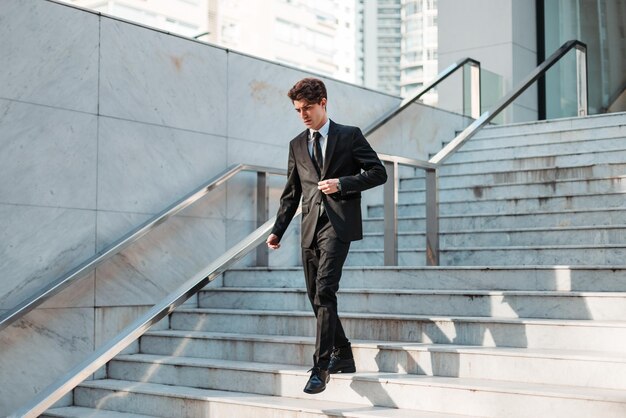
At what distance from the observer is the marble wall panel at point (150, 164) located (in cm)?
667

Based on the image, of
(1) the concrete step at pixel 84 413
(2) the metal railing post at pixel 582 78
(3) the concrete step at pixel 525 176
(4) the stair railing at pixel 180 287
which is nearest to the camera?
(4) the stair railing at pixel 180 287

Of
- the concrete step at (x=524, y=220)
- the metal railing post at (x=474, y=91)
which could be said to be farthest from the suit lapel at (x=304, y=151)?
the metal railing post at (x=474, y=91)

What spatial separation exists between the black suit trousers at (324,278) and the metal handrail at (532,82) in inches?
135

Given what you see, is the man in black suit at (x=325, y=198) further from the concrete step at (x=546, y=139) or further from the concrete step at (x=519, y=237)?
the concrete step at (x=546, y=139)

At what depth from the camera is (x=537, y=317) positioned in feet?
18.0

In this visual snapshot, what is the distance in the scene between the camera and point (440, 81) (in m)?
10.1

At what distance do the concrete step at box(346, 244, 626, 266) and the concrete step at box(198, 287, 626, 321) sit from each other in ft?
3.11

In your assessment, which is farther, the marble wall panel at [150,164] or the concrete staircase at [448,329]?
the marble wall panel at [150,164]

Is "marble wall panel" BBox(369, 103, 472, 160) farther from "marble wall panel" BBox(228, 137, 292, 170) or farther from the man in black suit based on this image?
the man in black suit

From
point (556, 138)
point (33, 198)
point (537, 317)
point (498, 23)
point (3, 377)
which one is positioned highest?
point (498, 23)

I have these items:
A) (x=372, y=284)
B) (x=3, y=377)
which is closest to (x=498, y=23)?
(x=372, y=284)

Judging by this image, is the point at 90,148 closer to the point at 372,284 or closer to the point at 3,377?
the point at 3,377

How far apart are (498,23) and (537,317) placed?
834 cm

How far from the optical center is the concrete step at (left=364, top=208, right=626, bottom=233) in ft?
23.3
